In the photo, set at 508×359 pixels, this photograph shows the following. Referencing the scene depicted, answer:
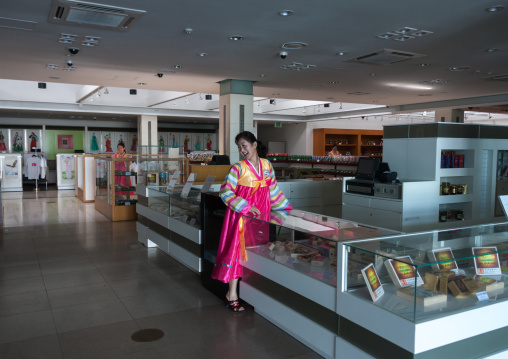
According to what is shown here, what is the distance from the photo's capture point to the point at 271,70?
920 centimetres

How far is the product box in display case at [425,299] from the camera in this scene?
2268mm

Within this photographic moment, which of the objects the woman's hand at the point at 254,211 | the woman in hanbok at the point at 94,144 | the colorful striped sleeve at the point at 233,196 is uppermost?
the woman in hanbok at the point at 94,144

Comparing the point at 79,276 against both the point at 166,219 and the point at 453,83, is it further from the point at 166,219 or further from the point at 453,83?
the point at 453,83

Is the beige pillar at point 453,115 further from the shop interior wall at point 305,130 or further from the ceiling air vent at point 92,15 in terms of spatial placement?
the ceiling air vent at point 92,15

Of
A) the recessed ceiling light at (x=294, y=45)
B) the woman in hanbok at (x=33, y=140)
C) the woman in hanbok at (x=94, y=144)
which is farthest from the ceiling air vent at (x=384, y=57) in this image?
the woman in hanbok at (x=33, y=140)

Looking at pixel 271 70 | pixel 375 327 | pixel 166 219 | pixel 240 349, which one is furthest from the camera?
pixel 271 70

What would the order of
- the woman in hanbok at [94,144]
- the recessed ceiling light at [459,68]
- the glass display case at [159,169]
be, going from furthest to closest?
1. the woman in hanbok at [94,144]
2. the glass display case at [159,169]
3. the recessed ceiling light at [459,68]

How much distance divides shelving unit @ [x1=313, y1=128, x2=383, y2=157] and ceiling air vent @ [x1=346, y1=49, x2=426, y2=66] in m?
14.4

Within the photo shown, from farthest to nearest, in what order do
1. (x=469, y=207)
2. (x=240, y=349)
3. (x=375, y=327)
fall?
(x=469, y=207) < (x=240, y=349) < (x=375, y=327)

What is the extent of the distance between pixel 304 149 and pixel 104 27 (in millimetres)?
17852

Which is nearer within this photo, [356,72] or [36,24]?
[36,24]

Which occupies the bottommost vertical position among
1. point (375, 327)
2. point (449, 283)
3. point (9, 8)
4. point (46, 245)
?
point (46, 245)

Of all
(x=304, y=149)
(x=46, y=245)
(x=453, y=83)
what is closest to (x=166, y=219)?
(x=46, y=245)

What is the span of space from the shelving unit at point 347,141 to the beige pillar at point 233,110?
12339mm
